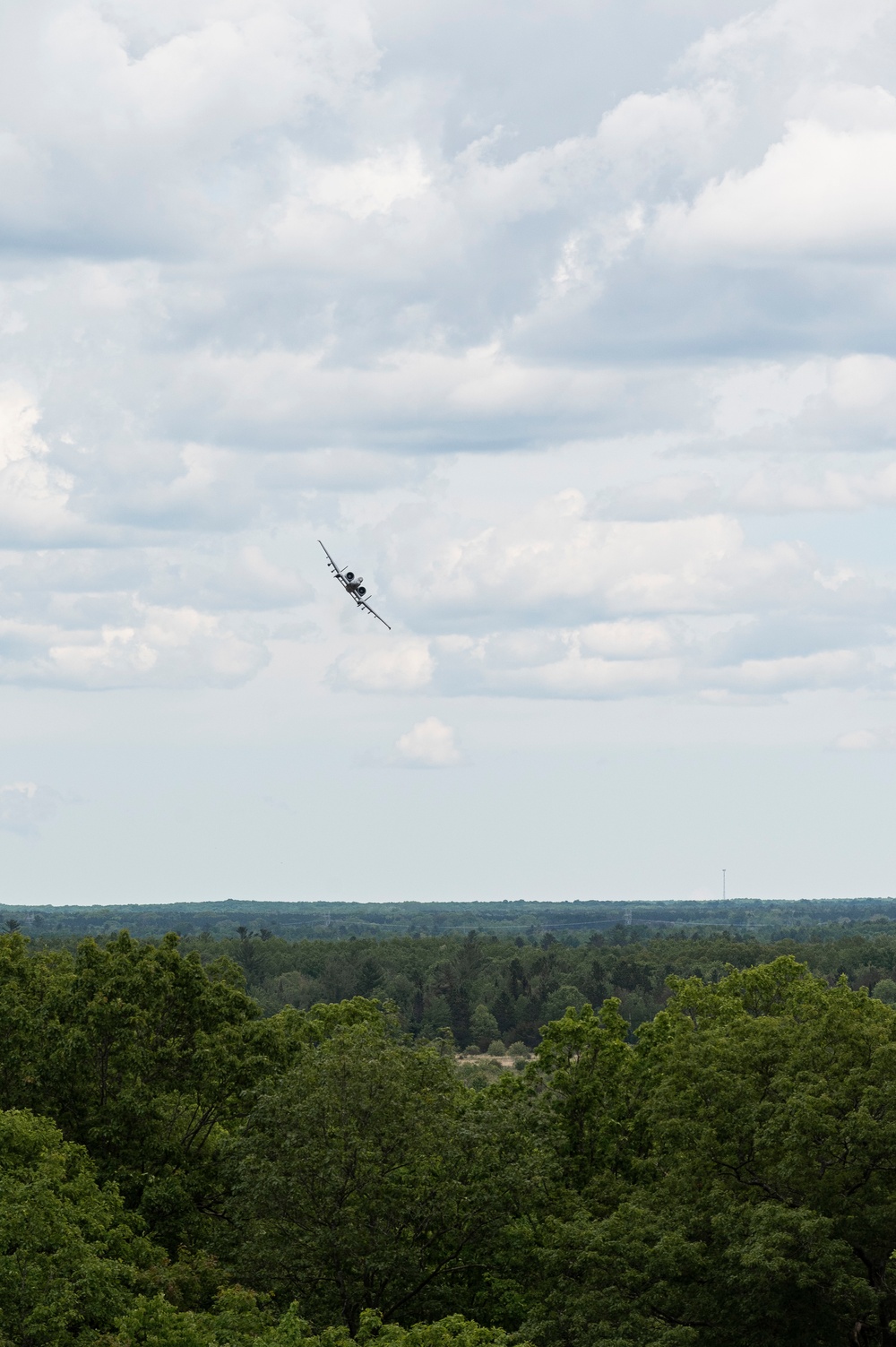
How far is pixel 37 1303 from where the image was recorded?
142 ft

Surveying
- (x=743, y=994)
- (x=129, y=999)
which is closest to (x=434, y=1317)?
(x=129, y=999)

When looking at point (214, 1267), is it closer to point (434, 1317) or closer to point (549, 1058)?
point (434, 1317)

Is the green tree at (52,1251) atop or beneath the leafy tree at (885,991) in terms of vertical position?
beneath

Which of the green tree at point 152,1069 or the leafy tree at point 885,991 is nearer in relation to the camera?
the green tree at point 152,1069

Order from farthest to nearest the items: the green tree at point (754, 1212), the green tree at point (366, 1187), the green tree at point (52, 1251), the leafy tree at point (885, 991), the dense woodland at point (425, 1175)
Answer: the leafy tree at point (885, 991), the green tree at point (366, 1187), the green tree at point (754, 1212), the dense woodland at point (425, 1175), the green tree at point (52, 1251)

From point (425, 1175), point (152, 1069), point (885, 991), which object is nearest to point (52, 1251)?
point (425, 1175)

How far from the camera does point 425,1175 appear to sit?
55.4 meters

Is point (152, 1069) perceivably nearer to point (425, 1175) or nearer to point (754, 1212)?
point (425, 1175)

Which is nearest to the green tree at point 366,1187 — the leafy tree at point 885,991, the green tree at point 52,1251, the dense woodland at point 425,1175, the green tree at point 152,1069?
the dense woodland at point 425,1175

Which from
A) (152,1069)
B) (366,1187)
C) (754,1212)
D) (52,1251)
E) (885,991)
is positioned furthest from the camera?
(885,991)

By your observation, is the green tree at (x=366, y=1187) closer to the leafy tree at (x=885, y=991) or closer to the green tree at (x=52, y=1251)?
the green tree at (x=52, y=1251)

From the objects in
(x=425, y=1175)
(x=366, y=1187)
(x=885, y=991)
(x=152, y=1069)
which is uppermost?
(x=152, y=1069)

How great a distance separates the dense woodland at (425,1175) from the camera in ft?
161

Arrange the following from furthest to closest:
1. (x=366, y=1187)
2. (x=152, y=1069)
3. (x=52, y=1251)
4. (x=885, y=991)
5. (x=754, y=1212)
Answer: (x=885, y=991) < (x=152, y=1069) < (x=366, y=1187) < (x=754, y=1212) < (x=52, y=1251)
